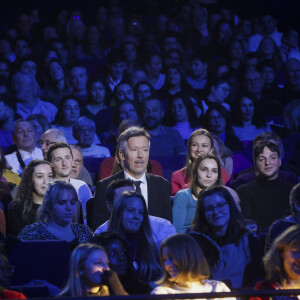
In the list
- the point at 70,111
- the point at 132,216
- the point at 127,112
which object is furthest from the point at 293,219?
the point at 70,111

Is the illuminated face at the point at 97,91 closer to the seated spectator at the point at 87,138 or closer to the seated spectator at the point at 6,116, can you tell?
the seated spectator at the point at 6,116

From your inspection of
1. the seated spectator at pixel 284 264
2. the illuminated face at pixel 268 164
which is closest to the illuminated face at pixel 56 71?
the illuminated face at pixel 268 164

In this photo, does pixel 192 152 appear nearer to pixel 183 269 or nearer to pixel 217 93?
pixel 183 269

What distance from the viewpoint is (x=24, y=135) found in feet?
17.0

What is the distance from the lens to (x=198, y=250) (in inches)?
110

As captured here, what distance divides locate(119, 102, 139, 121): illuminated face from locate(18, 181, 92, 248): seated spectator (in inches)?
90.8

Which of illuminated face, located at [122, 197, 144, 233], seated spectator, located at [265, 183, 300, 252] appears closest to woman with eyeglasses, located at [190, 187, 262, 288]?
seated spectator, located at [265, 183, 300, 252]

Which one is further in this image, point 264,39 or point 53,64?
point 264,39

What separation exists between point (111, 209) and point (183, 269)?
3.64 ft

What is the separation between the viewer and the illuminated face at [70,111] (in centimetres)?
604

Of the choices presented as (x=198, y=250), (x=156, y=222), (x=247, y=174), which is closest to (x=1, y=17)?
(x=247, y=174)

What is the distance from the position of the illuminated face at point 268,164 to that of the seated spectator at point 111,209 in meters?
0.93

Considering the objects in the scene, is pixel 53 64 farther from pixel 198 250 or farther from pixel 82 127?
pixel 198 250

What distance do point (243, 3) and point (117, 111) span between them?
423 cm
